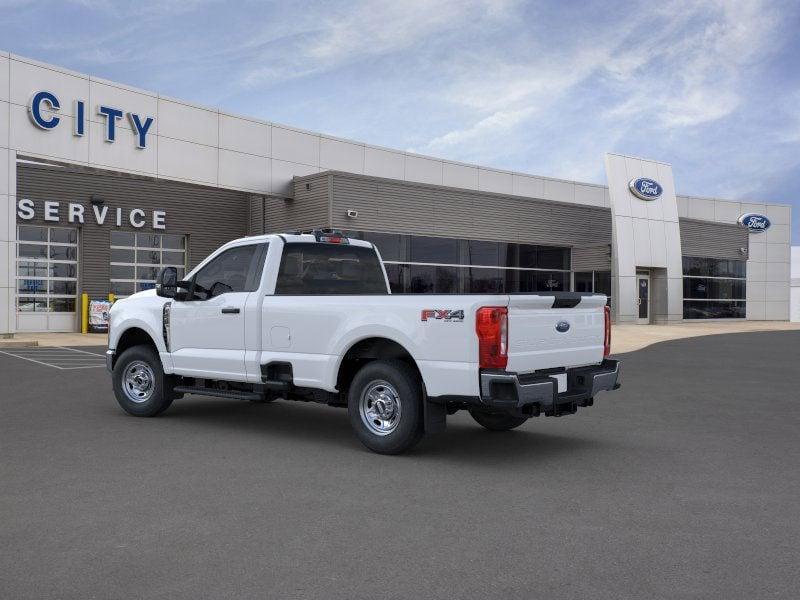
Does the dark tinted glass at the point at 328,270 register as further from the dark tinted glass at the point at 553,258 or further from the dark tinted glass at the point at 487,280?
the dark tinted glass at the point at 553,258

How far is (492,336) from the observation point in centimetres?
660

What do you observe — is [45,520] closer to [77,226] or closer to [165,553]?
[165,553]

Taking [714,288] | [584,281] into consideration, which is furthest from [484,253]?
[714,288]

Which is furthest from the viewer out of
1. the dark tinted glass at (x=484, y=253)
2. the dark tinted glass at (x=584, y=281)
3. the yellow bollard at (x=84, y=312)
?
the dark tinted glass at (x=584, y=281)

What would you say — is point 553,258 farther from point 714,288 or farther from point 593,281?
point 714,288

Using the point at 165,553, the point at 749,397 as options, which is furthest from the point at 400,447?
the point at 749,397

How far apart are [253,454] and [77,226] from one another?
2149 centimetres

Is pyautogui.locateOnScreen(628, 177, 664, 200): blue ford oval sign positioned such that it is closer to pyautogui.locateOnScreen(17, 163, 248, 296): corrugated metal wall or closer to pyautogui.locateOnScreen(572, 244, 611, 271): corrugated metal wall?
pyautogui.locateOnScreen(572, 244, 611, 271): corrugated metal wall

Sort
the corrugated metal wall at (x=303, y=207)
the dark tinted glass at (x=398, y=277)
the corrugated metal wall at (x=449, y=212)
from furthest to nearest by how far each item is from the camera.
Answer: the dark tinted glass at (x=398, y=277) < the corrugated metal wall at (x=449, y=212) < the corrugated metal wall at (x=303, y=207)

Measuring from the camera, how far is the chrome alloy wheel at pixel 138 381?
9.55 metres

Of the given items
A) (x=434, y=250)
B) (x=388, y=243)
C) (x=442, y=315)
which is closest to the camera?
(x=442, y=315)

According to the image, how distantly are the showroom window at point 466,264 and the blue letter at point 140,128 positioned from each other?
7.26 meters

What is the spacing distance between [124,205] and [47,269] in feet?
10.7

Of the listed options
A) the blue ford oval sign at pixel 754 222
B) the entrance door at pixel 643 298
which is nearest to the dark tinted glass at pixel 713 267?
the blue ford oval sign at pixel 754 222
